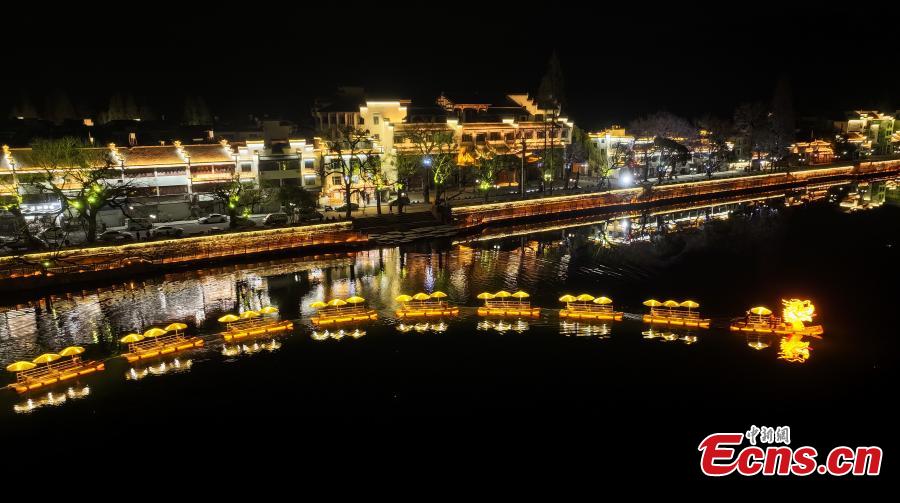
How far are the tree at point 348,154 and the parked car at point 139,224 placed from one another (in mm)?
17025

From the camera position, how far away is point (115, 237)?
47.4 m

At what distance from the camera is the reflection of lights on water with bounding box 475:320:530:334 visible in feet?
96.9

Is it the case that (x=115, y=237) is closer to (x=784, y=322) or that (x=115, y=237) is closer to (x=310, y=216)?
(x=310, y=216)

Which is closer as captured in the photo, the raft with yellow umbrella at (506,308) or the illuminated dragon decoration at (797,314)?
the illuminated dragon decoration at (797,314)

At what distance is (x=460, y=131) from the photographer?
73.2 meters

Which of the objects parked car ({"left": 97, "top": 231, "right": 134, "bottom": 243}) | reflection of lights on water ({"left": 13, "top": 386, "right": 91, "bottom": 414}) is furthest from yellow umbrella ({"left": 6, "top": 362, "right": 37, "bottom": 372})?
parked car ({"left": 97, "top": 231, "right": 134, "bottom": 243})

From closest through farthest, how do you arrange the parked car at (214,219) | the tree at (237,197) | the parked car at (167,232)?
the parked car at (167,232)
the tree at (237,197)
the parked car at (214,219)

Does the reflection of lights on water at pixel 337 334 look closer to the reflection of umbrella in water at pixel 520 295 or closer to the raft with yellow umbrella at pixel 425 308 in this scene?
the raft with yellow umbrella at pixel 425 308

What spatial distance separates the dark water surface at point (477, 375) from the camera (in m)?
20.0

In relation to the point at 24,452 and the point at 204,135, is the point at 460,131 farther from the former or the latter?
the point at 24,452

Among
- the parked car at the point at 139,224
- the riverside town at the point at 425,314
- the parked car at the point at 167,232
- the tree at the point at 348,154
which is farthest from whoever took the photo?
the tree at the point at 348,154

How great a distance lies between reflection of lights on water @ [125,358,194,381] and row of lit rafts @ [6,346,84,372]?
2.68 m

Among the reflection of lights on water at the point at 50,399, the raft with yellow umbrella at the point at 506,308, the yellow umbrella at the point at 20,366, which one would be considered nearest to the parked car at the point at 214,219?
the yellow umbrella at the point at 20,366

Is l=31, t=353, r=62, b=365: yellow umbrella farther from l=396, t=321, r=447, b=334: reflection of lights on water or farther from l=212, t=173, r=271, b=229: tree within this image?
l=212, t=173, r=271, b=229: tree
